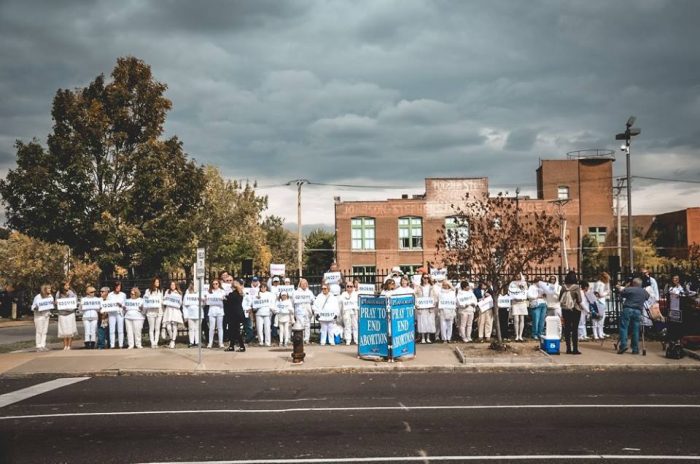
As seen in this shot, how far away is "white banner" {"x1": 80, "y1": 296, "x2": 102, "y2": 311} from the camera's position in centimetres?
1855

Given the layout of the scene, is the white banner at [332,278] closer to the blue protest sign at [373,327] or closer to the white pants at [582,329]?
the blue protest sign at [373,327]

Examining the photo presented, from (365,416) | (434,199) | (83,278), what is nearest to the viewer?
(365,416)

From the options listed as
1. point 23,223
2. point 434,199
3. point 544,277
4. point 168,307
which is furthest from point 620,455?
point 434,199

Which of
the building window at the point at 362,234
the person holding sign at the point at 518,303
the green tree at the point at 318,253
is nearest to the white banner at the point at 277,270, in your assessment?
the person holding sign at the point at 518,303

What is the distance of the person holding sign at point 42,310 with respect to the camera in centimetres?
1858

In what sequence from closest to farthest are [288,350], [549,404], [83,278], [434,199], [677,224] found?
[549,404] < [288,350] < [83,278] < [434,199] < [677,224]

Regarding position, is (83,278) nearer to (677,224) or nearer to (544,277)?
(544,277)

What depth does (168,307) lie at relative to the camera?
18859mm

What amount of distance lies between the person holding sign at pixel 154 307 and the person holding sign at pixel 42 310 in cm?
291

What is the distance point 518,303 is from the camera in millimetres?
18625

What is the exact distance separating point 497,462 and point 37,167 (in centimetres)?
2168

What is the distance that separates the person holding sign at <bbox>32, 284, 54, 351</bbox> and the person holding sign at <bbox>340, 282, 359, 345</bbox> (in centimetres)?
879

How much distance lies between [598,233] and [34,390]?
62.2 metres

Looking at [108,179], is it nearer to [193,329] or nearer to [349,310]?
[193,329]
